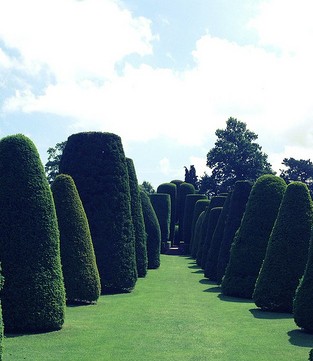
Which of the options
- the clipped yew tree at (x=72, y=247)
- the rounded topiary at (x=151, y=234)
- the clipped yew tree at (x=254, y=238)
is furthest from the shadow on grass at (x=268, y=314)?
the rounded topiary at (x=151, y=234)

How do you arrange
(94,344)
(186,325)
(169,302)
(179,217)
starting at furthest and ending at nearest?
(179,217) < (169,302) < (186,325) < (94,344)

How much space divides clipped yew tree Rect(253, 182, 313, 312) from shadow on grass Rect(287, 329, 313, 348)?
9.80 feet

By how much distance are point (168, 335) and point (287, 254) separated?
6.13 meters

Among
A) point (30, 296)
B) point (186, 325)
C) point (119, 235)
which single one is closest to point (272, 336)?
point (186, 325)

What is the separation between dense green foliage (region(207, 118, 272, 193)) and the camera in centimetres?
7900

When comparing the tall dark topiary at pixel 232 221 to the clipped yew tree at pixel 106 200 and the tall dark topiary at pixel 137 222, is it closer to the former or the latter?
the tall dark topiary at pixel 137 222

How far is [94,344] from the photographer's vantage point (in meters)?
12.1

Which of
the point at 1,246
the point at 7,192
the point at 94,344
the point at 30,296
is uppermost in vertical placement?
the point at 7,192

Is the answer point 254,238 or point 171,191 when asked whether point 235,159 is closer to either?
point 171,191

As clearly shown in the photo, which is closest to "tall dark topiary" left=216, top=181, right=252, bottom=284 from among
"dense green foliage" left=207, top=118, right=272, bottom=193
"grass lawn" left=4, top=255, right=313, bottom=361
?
"grass lawn" left=4, top=255, right=313, bottom=361

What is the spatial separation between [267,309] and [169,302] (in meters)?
3.86

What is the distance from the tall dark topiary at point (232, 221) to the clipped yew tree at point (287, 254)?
326 inches

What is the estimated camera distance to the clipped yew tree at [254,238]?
2108 centimetres

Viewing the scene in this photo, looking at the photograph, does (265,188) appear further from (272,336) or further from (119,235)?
(272,336)
